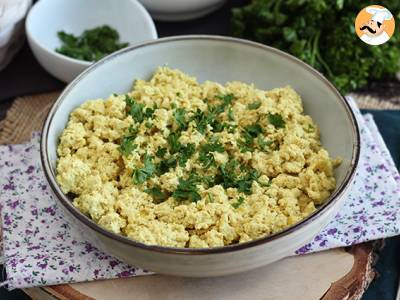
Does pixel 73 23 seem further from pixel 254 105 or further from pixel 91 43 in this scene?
pixel 254 105

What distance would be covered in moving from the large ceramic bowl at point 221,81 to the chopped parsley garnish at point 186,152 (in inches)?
15.0

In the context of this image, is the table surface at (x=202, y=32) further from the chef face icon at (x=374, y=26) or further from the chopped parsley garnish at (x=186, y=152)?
the chopped parsley garnish at (x=186, y=152)

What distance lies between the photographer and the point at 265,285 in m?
1.85

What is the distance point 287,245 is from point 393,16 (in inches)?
56.8

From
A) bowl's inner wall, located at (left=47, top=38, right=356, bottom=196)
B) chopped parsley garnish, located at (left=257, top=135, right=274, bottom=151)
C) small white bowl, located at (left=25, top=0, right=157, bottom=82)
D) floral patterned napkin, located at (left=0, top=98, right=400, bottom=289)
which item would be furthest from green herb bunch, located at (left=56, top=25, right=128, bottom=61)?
chopped parsley garnish, located at (left=257, top=135, right=274, bottom=151)

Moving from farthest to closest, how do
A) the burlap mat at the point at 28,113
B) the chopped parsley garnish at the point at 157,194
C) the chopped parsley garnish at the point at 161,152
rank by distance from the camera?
the burlap mat at the point at 28,113 → the chopped parsley garnish at the point at 161,152 → the chopped parsley garnish at the point at 157,194

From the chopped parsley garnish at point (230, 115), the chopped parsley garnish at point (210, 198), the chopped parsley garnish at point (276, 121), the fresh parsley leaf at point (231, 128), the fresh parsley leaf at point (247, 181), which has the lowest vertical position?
the chopped parsley garnish at point (210, 198)

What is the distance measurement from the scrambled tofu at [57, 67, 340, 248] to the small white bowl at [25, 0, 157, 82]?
56 cm

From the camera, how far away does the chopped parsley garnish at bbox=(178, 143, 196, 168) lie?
6.41ft

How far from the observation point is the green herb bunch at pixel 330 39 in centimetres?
271

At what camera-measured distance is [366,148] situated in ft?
7.48

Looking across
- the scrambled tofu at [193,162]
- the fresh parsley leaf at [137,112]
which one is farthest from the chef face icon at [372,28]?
the fresh parsley leaf at [137,112]

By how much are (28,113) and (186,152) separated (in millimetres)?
1001

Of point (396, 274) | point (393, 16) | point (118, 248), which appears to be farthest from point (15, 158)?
point (393, 16)
